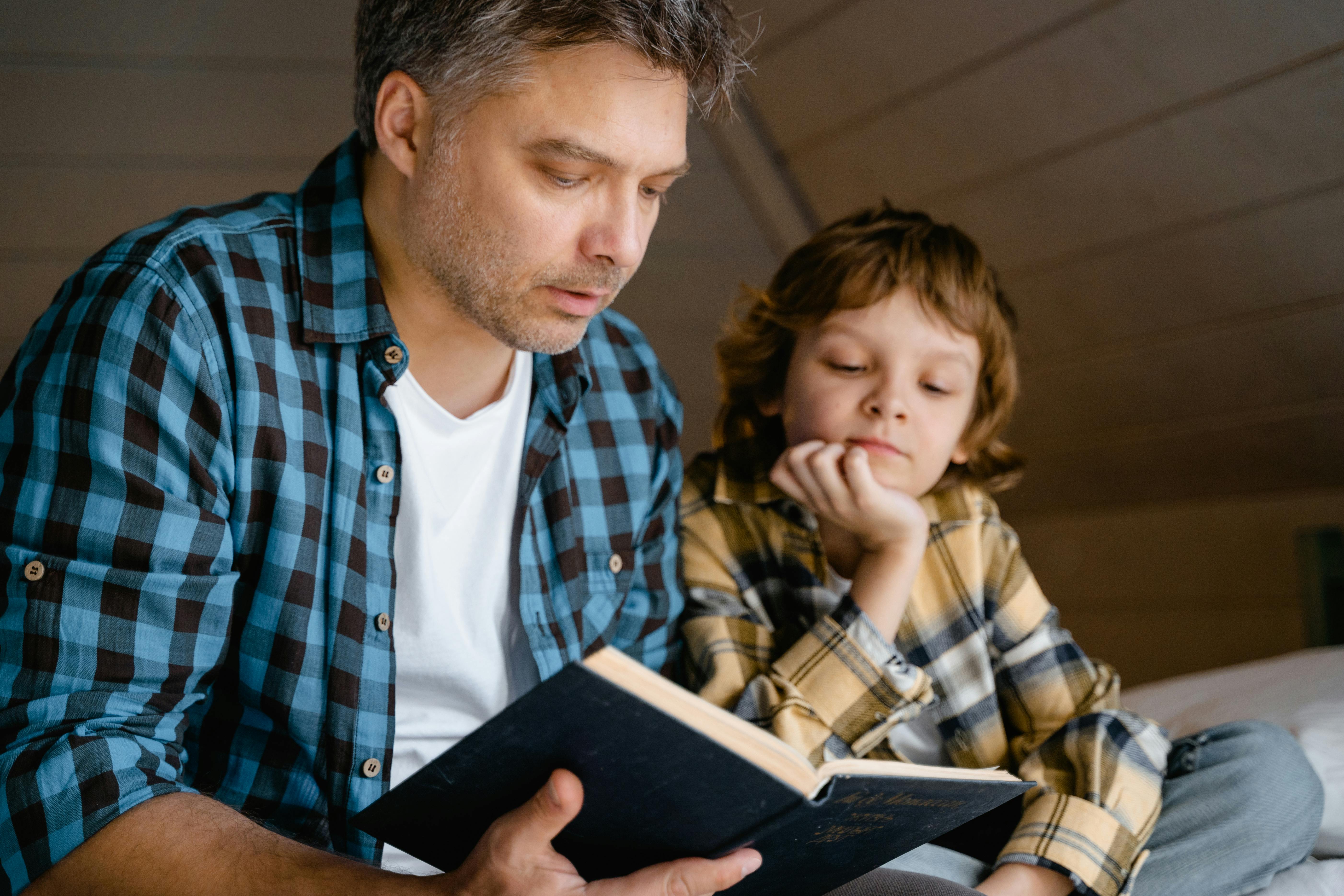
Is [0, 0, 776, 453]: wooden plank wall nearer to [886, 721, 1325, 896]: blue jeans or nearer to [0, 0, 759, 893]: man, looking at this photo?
[0, 0, 759, 893]: man

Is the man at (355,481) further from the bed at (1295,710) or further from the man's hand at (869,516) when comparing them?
the bed at (1295,710)

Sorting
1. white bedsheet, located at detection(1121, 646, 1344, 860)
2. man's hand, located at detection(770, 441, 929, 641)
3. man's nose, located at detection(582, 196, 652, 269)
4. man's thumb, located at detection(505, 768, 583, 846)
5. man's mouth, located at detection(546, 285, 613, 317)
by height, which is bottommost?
white bedsheet, located at detection(1121, 646, 1344, 860)

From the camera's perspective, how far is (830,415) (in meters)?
1.38

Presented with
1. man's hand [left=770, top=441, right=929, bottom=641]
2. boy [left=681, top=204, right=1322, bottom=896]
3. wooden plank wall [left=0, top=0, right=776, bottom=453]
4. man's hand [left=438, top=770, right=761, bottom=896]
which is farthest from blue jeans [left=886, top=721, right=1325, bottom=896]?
wooden plank wall [left=0, top=0, right=776, bottom=453]

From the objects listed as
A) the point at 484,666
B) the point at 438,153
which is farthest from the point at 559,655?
the point at 438,153

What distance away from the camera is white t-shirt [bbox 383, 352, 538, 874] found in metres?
1.17

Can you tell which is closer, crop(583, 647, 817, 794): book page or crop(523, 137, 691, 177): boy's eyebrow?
crop(583, 647, 817, 794): book page

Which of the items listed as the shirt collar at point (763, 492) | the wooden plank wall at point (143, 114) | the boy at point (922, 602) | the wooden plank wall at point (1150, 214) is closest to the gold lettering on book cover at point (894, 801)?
the boy at point (922, 602)

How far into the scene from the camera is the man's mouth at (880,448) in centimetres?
135

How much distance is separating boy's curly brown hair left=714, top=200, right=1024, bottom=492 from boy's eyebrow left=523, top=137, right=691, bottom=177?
448 mm

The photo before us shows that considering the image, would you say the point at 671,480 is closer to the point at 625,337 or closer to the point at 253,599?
the point at 625,337

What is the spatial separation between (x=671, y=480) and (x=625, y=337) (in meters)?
0.22

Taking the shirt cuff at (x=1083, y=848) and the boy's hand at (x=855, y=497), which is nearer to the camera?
the shirt cuff at (x=1083, y=848)

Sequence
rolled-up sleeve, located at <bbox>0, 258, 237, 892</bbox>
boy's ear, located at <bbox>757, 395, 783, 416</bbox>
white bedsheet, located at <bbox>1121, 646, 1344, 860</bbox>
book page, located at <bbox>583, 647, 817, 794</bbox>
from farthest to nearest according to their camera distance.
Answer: boy's ear, located at <bbox>757, 395, 783, 416</bbox> → white bedsheet, located at <bbox>1121, 646, 1344, 860</bbox> → rolled-up sleeve, located at <bbox>0, 258, 237, 892</bbox> → book page, located at <bbox>583, 647, 817, 794</bbox>
